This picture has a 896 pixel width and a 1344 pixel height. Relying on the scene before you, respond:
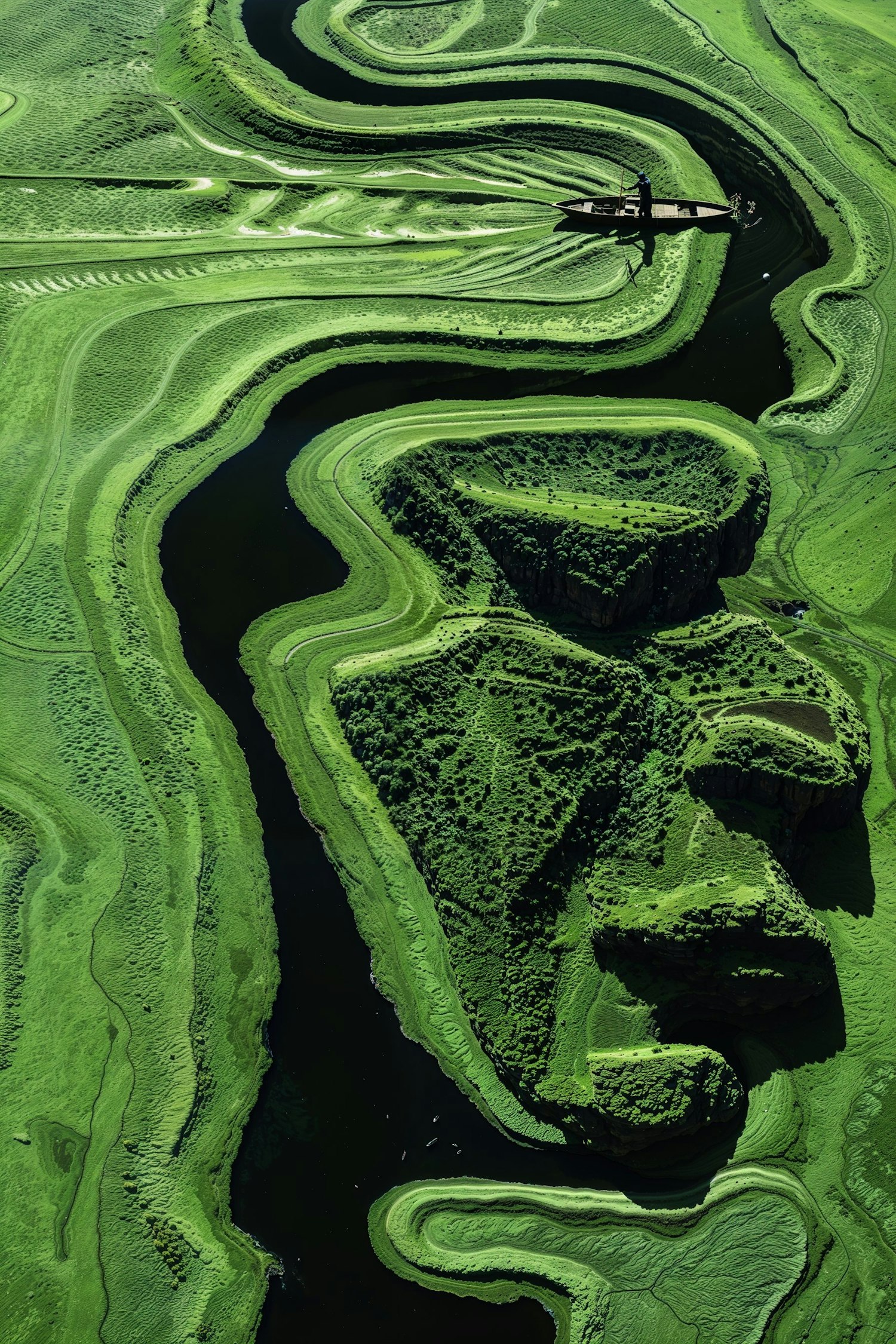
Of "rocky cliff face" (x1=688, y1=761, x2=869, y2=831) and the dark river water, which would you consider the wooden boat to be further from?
"rocky cliff face" (x1=688, y1=761, x2=869, y2=831)

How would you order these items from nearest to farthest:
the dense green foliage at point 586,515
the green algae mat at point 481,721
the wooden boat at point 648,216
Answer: the green algae mat at point 481,721 < the dense green foliage at point 586,515 < the wooden boat at point 648,216

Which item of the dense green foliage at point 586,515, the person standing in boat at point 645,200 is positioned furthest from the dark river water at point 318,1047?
the person standing in boat at point 645,200

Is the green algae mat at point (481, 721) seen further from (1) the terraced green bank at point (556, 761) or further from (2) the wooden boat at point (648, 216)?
(2) the wooden boat at point (648, 216)

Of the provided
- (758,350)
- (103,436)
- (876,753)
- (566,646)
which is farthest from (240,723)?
(758,350)

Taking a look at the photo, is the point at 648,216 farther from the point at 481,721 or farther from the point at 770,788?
the point at 770,788

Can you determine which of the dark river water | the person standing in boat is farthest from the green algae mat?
the person standing in boat

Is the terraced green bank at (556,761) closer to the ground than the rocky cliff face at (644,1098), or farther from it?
farther from it

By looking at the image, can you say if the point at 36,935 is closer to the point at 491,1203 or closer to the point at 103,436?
the point at 491,1203


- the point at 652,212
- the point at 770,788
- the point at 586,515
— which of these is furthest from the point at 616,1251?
the point at 652,212
